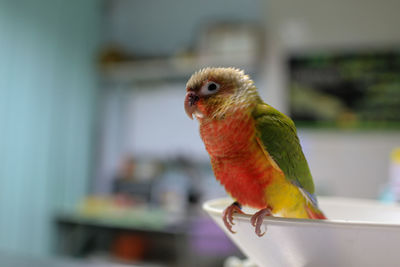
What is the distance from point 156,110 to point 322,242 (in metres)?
2.61

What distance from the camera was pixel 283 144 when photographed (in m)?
0.40

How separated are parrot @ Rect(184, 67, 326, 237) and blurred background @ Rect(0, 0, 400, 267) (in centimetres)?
154

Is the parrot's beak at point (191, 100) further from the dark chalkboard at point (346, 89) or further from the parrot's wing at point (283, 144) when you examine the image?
the dark chalkboard at point (346, 89)

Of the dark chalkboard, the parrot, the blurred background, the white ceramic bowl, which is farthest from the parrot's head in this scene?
the dark chalkboard

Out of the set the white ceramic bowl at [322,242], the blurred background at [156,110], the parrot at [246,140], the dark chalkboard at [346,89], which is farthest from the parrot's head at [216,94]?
the dark chalkboard at [346,89]

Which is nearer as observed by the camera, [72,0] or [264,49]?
[264,49]

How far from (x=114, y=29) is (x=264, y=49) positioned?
1.49 meters

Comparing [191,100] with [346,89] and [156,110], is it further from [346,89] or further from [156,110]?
[156,110]

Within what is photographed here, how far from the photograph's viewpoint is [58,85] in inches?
100

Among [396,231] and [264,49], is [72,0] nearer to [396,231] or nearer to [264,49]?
[264,49]

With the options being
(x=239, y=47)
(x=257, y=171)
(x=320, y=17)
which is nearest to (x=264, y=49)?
(x=239, y=47)

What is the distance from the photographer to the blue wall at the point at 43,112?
2.17 metres

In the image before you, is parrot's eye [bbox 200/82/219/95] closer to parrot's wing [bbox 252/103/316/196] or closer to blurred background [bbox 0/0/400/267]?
parrot's wing [bbox 252/103/316/196]

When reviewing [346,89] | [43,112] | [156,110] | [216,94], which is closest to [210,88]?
[216,94]
